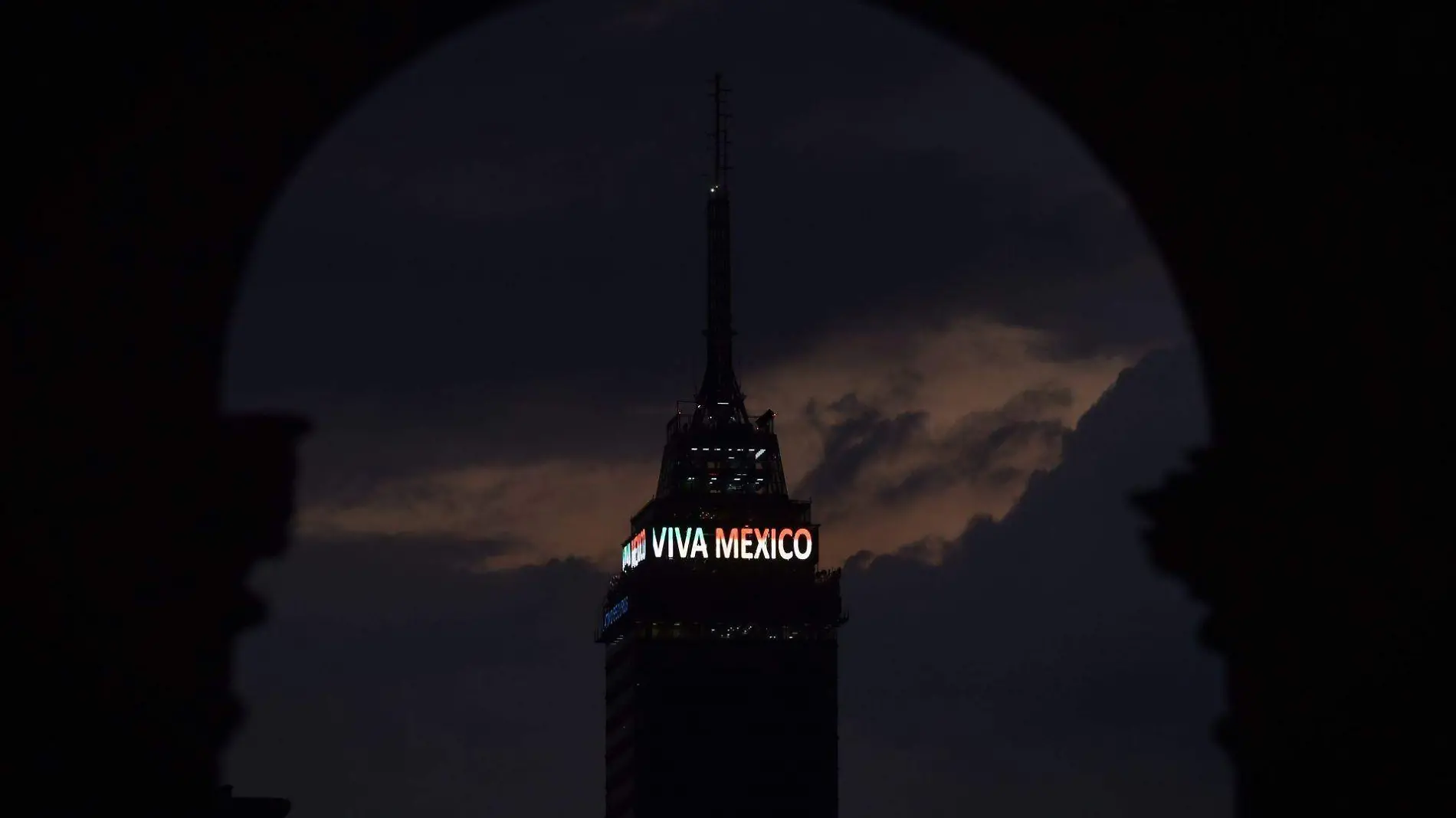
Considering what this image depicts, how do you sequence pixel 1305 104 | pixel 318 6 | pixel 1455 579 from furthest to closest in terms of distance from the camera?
pixel 318 6 → pixel 1305 104 → pixel 1455 579

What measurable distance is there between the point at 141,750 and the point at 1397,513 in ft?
37.3

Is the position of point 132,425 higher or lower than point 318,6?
lower

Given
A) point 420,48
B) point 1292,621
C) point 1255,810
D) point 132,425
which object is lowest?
point 1255,810

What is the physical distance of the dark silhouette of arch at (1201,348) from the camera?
25.9 metres

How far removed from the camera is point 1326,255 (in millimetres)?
27188

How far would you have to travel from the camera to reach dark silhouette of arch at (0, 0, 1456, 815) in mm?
25891

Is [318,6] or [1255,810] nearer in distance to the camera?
[1255,810]

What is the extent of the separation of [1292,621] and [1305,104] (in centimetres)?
458

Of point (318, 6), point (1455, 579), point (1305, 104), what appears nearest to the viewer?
point (1455, 579)

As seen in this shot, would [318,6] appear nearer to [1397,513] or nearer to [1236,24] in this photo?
[1236,24]

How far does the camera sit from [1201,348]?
2798cm

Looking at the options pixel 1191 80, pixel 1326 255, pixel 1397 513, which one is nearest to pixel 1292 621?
pixel 1397 513

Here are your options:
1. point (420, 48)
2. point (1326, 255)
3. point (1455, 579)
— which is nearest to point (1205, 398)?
point (1326, 255)

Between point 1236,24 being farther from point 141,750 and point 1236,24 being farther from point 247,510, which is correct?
point 141,750
